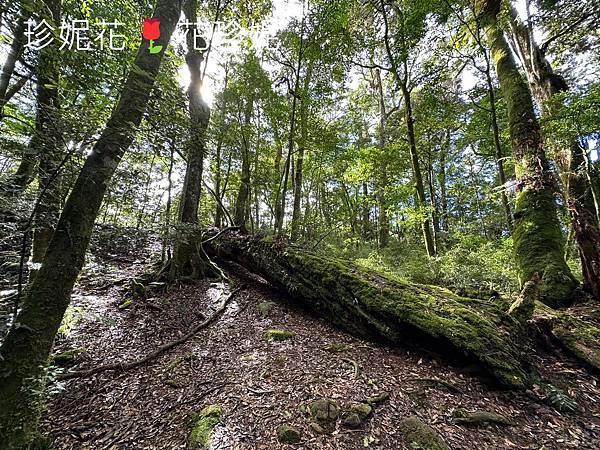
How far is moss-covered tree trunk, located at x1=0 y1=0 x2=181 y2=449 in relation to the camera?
2273 millimetres

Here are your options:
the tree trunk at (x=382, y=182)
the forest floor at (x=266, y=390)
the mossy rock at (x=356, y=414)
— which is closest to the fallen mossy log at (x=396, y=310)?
the forest floor at (x=266, y=390)

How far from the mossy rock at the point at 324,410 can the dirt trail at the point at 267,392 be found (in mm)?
120

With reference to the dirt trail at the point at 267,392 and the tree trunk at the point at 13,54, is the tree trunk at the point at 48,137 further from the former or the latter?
the dirt trail at the point at 267,392

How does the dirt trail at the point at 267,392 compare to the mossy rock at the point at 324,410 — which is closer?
the dirt trail at the point at 267,392

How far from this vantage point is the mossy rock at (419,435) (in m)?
2.33

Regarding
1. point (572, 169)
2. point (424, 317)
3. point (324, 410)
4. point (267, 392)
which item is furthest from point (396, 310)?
point (572, 169)

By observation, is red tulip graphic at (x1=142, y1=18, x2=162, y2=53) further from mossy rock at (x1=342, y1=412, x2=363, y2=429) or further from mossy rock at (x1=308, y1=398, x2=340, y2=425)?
mossy rock at (x1=342, y1=412, x2=363, y2=429)

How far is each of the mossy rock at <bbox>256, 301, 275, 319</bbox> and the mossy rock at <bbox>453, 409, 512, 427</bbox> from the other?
339cm

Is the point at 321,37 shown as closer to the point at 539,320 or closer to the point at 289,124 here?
the point at 289,124

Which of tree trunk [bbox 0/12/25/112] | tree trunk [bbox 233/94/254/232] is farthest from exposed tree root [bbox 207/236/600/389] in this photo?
tree trunk [bbox 0/12/25/112]

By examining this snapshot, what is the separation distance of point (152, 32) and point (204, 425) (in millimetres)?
4655

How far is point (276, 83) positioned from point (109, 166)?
9.12 metres

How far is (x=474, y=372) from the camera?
327 cm

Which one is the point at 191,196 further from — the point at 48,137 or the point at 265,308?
the point at 48,137
